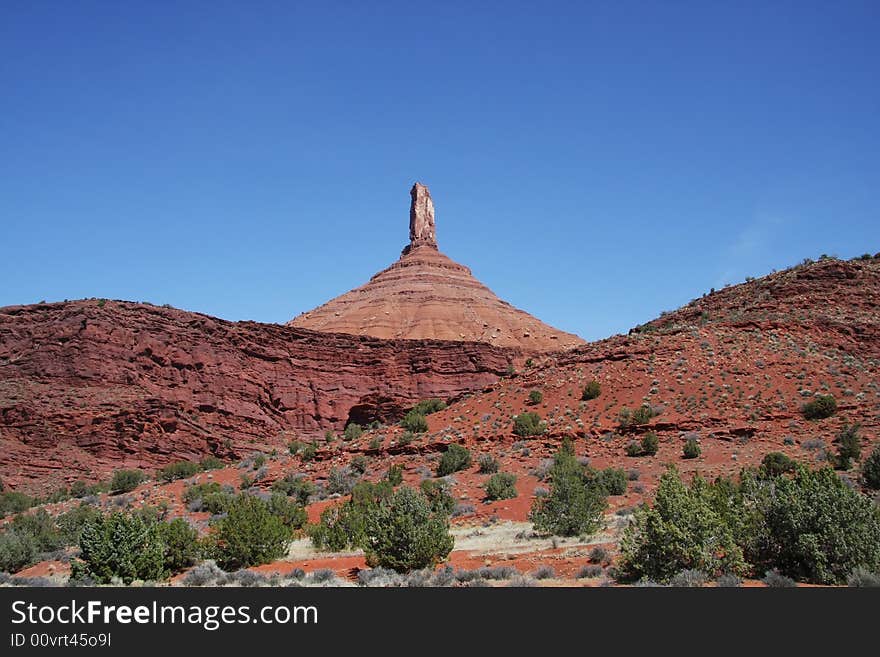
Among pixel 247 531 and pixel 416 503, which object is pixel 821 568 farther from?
pixel 247 531

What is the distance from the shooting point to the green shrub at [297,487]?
26.6 metres

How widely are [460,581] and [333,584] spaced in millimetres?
2212

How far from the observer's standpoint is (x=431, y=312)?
78.1 metres

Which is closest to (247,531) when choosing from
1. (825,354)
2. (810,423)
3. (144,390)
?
(810,423)

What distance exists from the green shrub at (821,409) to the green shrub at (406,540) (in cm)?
1872

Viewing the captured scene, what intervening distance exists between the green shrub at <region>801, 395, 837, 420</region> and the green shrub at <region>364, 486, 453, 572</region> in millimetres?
18723

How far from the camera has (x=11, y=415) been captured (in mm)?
38656

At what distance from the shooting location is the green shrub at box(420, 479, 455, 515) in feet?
67.0

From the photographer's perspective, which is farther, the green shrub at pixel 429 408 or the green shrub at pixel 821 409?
the green shrub at pixel 429 408

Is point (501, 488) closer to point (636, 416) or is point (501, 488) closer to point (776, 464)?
point (776, 464)

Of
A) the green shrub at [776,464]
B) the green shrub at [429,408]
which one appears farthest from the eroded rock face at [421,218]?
the green shrub at [776,464]

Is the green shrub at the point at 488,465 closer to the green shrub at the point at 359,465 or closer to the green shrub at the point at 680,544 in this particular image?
the green shrub at the point at 359,465

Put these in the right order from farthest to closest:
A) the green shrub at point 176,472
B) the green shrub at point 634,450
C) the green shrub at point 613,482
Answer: the green shrub at point 176,472
the green shrub at point 634,450
the green shrub at point 613,482

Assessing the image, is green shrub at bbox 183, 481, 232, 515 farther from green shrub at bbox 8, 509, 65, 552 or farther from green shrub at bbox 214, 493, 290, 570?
green shrub at bbox 214, 493, 290, 570
